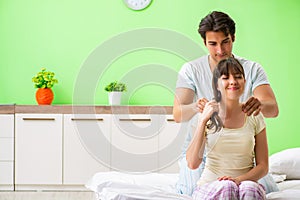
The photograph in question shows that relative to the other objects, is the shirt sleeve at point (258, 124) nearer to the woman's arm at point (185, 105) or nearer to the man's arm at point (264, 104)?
the man's arm at point (264, 104)

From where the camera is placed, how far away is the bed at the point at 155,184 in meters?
1.77

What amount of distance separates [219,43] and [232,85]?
0.73 ft

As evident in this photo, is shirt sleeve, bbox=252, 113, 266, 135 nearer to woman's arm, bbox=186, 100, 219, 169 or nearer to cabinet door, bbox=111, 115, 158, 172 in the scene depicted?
woman's arm, bbox=186, 100, 219, 169

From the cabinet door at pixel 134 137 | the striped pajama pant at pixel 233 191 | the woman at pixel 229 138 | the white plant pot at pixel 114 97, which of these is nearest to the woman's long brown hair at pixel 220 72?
the woman at pixel 229 138

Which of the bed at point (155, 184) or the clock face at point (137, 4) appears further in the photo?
the clock face at point (137, 4)

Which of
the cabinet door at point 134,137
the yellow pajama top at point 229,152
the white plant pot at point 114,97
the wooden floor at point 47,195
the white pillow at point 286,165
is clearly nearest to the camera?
the yellow pajama top at point 229,152

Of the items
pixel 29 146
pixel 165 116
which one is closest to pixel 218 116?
pixel 165 116

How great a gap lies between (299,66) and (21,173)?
8.93 ft

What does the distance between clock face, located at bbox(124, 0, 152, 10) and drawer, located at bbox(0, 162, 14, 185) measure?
180 centimetres

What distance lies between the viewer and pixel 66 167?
4402 millimetres

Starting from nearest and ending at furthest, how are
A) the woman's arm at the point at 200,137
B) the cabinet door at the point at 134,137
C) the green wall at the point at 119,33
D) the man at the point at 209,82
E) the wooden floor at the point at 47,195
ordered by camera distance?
the woman's arm at the point at 200,137
the man at the point at 209,82
the wooden floor at the point at 47,195
the cabinet door at the point at 134,137
the green wall at the point at 119,33

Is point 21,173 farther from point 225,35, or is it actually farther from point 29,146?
point 225,35

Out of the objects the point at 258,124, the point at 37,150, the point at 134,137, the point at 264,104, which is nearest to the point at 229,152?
the point at 258,124

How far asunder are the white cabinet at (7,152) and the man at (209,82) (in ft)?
8.55
